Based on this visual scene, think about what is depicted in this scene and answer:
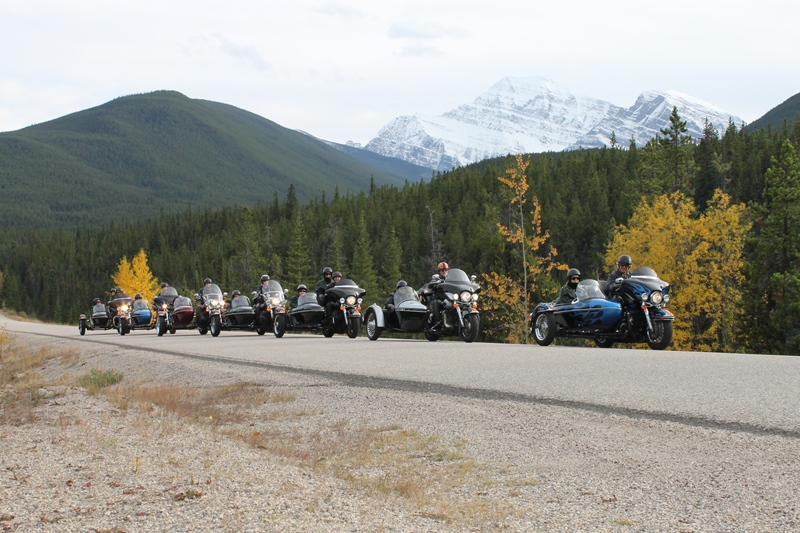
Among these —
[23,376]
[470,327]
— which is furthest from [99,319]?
[470,327]

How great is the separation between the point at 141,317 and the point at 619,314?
27207 millimetres

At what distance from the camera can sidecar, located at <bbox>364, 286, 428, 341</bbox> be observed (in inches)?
829

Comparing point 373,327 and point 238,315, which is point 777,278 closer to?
point 373,327

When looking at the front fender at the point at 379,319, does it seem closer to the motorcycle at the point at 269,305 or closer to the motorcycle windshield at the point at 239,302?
the motorcycle at the point at 269,305

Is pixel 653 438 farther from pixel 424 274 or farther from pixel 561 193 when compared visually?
pixel 561 193

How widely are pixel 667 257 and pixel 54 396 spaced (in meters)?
37.8

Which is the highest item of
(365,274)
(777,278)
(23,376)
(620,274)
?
(365,274)

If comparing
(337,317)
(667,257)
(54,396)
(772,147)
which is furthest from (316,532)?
(772,147)

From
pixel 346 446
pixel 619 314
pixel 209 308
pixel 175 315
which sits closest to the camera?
pixel 346 446

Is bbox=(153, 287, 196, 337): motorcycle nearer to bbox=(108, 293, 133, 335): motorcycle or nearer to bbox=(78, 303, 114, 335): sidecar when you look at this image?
bbox=(108, 293, 133, 335): motorcycle

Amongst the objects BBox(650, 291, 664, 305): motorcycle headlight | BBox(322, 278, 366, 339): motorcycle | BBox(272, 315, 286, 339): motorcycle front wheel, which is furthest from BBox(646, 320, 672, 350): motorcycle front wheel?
BBox(272, 315, 286, 339): motorcycle front wheel

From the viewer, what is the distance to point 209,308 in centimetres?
3136

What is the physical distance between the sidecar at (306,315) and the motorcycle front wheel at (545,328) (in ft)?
28.2

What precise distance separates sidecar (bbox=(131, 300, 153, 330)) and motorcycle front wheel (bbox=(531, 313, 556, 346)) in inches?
967
